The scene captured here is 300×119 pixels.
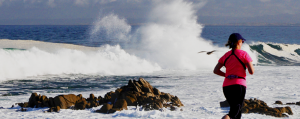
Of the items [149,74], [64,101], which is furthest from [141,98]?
[149,74]

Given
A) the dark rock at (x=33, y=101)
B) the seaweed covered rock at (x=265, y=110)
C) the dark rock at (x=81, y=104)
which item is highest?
the dark rock at (x=33, y=101)

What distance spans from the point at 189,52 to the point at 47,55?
10.4m

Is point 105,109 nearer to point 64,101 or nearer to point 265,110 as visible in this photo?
point 64,101

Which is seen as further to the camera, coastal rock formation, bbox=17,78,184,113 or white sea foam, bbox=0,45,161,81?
white sea foam, bbox=0,45,161,81

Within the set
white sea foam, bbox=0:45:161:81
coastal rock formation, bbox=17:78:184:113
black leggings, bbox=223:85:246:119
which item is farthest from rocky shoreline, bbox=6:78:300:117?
white sea foam, bbox=0:45:161:81

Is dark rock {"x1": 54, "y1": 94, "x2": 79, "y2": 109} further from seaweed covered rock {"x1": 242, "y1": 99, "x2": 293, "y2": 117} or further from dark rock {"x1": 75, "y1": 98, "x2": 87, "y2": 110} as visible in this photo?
seaweed covered rock {"x1": 242, "y1": 99, "x2": 293, "y2": 117}

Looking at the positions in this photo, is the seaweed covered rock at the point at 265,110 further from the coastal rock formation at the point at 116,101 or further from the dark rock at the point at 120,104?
the dark rock at the point at 120,104

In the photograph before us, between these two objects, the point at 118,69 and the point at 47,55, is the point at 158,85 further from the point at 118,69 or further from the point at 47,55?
the point at 47,55

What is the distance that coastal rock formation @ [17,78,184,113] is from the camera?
7.73 m

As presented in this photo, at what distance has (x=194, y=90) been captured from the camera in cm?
1119

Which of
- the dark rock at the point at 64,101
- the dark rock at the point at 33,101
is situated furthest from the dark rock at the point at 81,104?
the dark rock at the point at 33,101

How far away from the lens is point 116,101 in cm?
792

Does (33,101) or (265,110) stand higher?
(33,101)

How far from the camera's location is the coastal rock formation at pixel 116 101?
773cm
